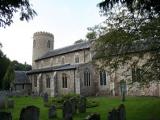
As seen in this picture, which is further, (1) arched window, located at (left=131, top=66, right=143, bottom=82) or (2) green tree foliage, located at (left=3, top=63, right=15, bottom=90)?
(2) green tree foliage, located at (left=3, top=63, right=15, bottom=90)

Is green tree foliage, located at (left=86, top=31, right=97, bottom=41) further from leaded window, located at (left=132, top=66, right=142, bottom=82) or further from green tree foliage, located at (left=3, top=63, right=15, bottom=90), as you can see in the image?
green tree foliage, located at (left=3, top=63, right=15, bottom=90)

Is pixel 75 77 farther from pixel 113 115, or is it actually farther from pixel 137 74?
pixel 113 115

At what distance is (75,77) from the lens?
117 feet

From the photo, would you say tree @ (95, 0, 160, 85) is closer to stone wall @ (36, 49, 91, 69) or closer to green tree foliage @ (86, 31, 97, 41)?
green tree foliage @ (86, 31, 97, 41)

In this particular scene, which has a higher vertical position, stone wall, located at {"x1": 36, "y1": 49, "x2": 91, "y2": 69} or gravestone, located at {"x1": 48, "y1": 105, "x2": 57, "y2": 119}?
stone wall, located at {"x1": 36, "y1": 49, "x2": 91, "y2": 69}

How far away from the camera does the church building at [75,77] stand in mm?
34281

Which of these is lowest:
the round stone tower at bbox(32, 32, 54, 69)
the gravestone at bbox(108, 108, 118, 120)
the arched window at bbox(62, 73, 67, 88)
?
the gravestone at bbox(108, 108, 118, 120)

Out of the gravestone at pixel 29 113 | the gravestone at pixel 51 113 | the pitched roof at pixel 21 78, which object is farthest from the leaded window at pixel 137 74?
the pitched roof at pixel 21 78

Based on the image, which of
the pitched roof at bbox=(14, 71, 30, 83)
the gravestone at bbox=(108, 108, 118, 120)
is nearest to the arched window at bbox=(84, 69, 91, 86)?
the pitched roof at bbox=(14, 71, 30, 83)

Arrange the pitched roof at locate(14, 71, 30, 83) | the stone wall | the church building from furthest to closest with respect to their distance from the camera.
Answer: the pitched roof at locate(14, 71, 30, 83) < the stone wall < the church building

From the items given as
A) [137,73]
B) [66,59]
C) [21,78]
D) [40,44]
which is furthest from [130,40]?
[40,44]

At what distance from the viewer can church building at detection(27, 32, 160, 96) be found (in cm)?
3428

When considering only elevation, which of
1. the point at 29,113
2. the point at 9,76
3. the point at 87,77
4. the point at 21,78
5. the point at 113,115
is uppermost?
the point at 9,76

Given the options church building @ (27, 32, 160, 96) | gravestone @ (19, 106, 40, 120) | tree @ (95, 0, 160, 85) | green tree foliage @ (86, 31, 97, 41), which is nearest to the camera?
gravestone @ (19, 106, 40, 120)
